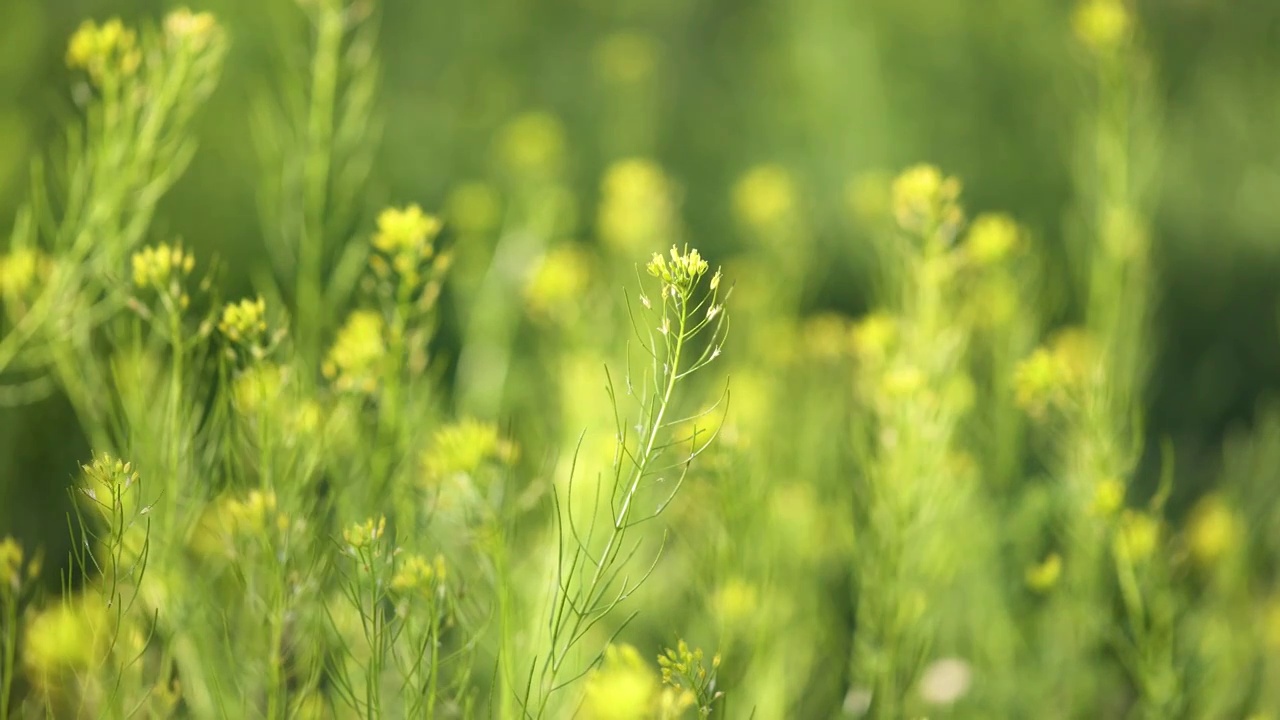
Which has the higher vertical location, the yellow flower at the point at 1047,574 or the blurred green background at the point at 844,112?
the blurred green background at the point at 844,112

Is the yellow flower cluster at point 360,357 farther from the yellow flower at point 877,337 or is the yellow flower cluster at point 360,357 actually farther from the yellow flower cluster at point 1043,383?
the yellow flower cluster at point 1043,383

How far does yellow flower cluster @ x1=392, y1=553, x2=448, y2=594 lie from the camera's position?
102cm

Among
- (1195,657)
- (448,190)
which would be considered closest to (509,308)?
(448,190)

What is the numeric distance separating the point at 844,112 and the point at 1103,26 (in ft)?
8.39

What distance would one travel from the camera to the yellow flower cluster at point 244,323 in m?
1.11

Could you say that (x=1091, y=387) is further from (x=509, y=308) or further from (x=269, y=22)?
(x=269, y=22)

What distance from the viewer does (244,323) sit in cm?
112

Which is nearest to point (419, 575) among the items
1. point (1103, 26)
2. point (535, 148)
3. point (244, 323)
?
point (244, 323)

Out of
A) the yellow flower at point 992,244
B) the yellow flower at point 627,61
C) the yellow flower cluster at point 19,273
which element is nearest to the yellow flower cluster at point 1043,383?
the yellow flower at point 992,244

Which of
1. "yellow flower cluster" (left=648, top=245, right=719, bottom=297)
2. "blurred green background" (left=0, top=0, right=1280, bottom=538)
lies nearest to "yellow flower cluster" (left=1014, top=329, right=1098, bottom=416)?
"yellow flower cluster" (left=648, top=245, right=719, bottom=297)

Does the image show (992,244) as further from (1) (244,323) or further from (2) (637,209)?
(1) (244,323)

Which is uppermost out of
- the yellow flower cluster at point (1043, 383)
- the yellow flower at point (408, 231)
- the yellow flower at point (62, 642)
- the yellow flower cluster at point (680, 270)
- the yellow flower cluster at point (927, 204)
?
the yellow flower cluster at point (927, 204)

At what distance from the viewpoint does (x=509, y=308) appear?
8.50 ft

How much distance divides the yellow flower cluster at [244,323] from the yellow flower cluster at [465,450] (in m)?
0.25
